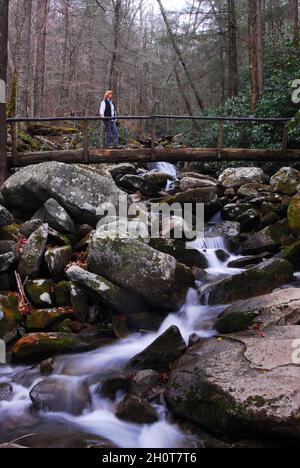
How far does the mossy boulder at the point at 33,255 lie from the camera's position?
6.69 meters

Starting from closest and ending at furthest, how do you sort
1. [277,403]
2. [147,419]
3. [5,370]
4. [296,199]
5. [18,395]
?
[277,403] < [147,419] < [18,395] < [5,370] < [296,199]

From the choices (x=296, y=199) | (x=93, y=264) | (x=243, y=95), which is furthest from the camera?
(x=243, y=95)

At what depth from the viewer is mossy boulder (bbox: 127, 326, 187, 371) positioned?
528 centimetres

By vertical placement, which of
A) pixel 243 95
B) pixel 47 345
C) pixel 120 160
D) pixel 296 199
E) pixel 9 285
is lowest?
pixel 47 345

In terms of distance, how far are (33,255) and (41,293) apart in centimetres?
69

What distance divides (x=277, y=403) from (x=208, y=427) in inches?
27.8

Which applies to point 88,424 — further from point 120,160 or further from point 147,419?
point 120,160

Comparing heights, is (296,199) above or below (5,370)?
above

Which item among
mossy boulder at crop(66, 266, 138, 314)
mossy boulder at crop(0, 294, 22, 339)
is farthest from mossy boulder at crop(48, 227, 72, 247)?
mossy boulder at crop(0, 294, 22, 339)

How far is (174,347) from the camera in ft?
17.6

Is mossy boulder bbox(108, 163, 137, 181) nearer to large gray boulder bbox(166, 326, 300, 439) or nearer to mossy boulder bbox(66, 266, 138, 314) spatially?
mossy boulder bbox(66, 266, 138, 314)

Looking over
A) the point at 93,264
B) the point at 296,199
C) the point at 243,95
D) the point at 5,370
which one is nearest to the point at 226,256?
the point at 296,199

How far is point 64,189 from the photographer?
787 cm

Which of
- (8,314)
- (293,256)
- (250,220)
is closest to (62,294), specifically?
(8,314)
